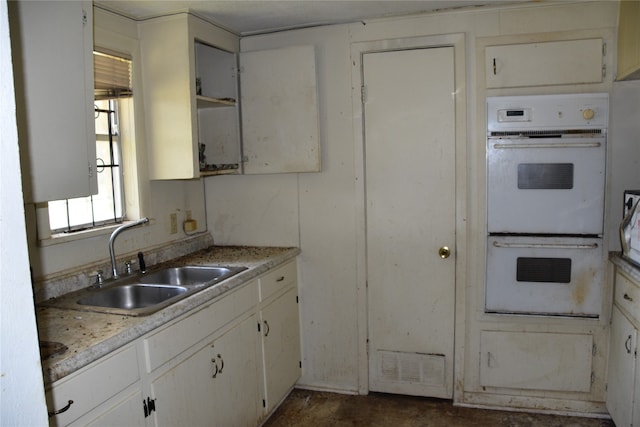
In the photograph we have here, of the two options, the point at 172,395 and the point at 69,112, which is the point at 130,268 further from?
the point at 69,112

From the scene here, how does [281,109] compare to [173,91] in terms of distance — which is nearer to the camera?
[173,91]

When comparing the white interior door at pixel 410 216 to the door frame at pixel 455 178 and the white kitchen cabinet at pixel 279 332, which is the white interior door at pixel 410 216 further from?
the white kitchen cabinet at pixel 279 332

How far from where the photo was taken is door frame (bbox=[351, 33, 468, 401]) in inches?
114

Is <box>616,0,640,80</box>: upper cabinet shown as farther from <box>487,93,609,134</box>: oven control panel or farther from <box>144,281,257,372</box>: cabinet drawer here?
<box>144,281,257,372</box>: cabinet drawer

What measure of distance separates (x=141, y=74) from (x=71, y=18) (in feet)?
3.34

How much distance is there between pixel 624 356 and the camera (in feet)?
8.33

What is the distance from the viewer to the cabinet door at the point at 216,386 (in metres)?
2.00

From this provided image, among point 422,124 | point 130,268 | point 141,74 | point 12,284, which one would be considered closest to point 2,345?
point 12,284

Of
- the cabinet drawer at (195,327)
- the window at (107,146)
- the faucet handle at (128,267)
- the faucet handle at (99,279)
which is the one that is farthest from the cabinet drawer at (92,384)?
the window at (107,146)

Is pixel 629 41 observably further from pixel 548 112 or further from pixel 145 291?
pixel 145 291

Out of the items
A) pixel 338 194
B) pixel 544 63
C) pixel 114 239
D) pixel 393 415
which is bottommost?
pixel 393 415

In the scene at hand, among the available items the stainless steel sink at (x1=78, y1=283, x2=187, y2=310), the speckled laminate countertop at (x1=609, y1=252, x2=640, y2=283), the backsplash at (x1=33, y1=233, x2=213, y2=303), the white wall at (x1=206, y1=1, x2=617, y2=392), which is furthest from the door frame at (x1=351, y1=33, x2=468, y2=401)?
the stainless steel sink at (x1=78, y1=283, x2=187, y2=310)

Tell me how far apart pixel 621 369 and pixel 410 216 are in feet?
4.44

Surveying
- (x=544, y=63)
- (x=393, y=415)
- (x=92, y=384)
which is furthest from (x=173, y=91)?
(x=393, y=415)
